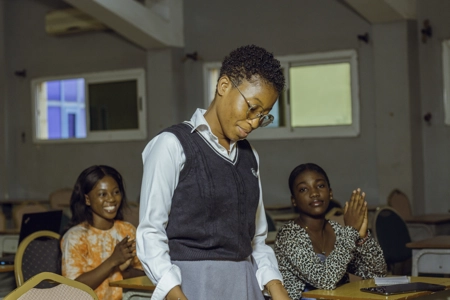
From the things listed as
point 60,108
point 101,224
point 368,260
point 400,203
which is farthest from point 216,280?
point 60,108

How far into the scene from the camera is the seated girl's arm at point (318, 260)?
3025 mm

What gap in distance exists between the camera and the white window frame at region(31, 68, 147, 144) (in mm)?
8094

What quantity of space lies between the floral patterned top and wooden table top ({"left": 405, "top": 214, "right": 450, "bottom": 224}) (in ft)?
8.69

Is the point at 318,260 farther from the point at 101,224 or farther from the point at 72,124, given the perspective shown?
the point at 72,124

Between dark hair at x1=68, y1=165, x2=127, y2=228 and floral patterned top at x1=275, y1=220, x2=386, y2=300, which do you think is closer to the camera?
floral patterned top at x1=275, y1=220, x2=386, y2=300

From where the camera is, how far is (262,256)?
80.7 inches

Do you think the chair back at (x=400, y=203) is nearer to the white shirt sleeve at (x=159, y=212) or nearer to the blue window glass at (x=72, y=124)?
the blue window glass at (x=72, y=124)

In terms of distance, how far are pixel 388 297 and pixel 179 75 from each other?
538cm

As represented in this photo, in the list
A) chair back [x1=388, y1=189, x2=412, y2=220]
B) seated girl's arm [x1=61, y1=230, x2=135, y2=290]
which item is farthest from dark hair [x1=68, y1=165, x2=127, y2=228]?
chair back [x1=388, y1=189, x2=412, y2=220]

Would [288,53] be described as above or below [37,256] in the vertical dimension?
above

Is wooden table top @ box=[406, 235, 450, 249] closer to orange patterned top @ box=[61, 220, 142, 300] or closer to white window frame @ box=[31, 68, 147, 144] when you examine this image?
orange patterned top @ box=[61, 220, 142, 300]

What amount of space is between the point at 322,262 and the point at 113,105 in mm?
5657

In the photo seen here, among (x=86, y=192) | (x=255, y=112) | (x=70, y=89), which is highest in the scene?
(x=70, y=89)

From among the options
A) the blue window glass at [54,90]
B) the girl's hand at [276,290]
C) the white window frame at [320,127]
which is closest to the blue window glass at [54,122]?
the blue window glass at [54,90]
